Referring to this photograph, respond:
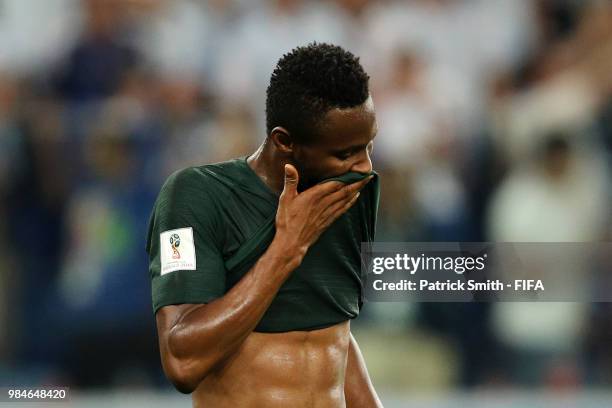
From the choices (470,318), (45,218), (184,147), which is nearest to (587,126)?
(470,318)

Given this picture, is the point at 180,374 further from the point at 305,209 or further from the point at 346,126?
the point at 346,126

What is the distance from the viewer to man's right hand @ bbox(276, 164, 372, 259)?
255cm

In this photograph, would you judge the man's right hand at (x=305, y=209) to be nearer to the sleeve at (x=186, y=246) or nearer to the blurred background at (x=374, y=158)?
the sleeve at (x=186, y=246)

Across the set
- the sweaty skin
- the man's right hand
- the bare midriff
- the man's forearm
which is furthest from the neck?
the bare midriff

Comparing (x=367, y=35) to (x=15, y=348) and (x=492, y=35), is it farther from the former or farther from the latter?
(x=15, y=348)

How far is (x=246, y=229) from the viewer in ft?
8.89

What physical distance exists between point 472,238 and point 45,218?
103 inches

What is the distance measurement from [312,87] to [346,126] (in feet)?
0.45

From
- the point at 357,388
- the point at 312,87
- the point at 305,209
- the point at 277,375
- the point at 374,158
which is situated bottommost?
the point at 357,388

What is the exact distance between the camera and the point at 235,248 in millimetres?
2705

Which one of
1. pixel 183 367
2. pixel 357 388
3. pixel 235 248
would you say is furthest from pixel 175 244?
pixel 357 388

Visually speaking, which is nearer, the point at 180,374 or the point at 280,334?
the point at 180,374

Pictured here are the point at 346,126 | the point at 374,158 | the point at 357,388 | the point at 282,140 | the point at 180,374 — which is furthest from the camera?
the point at 374,158

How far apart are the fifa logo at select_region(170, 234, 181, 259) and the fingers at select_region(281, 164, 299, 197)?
29 cm
